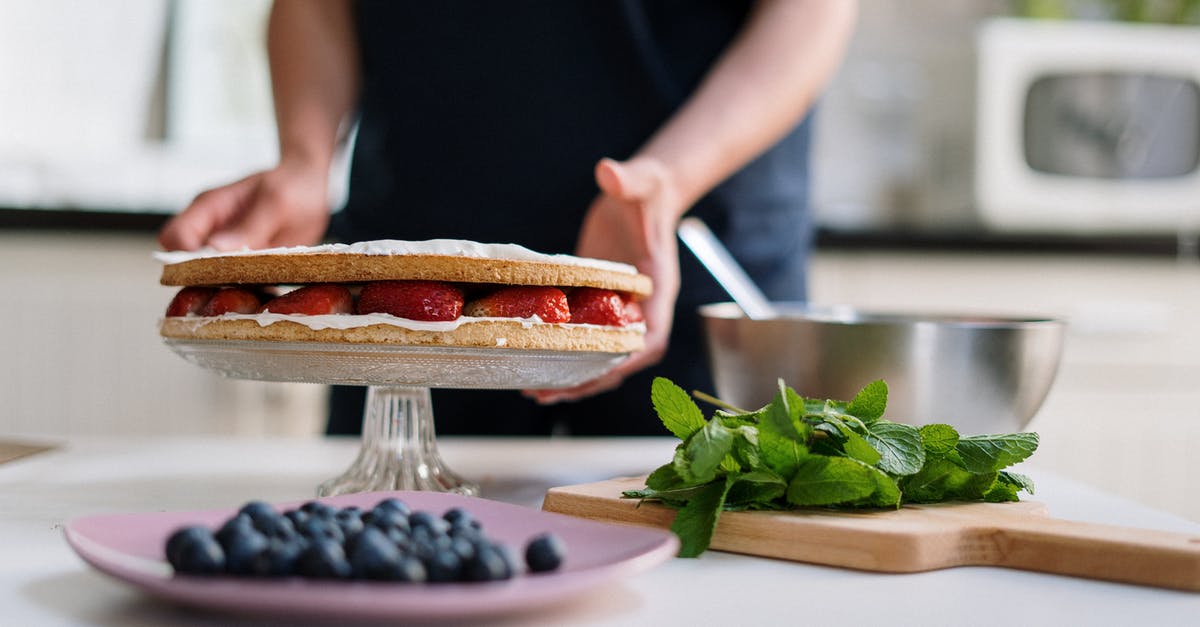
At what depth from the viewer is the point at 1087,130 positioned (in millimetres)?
2582

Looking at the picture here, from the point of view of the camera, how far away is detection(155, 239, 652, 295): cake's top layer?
75 cm

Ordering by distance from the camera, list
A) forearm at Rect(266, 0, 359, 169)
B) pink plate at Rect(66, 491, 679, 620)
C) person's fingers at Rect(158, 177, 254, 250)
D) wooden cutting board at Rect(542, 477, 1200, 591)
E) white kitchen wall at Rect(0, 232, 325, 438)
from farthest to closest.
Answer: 1. white kitchen wall at Rect(0, 232, 325, 438)
2. forearm at Rect(266, 0, 359, 169)
3. person's fingers at Rect(158, 177, 254, 250)
4. wooden cutting board at Rect(542, 477, 1200, 591)
5. pink plate at Rect(66, 491, 679, 620)

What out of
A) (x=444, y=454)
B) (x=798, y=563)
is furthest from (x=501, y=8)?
(x=798, y=563)

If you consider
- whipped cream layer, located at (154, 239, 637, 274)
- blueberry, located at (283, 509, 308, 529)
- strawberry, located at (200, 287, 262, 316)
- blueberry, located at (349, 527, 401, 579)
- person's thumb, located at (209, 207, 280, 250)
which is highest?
person's thumb, located at (209, 207, 280, 250)

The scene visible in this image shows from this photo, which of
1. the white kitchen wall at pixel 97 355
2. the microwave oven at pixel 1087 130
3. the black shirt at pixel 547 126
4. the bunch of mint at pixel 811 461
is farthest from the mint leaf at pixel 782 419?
the microwave oven at pixel 1087 130

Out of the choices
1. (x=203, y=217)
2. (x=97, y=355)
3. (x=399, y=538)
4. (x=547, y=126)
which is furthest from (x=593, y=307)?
(x=97, y=355)

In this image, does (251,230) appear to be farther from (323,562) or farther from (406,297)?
(323,562)

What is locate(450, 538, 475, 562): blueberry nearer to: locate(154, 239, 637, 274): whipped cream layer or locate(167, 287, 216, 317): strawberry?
locate(154, 239, 637, 274): whipped cream layer

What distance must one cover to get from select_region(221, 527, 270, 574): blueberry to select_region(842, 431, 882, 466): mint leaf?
13.7 inches

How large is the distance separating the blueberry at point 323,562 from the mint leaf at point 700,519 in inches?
8.7

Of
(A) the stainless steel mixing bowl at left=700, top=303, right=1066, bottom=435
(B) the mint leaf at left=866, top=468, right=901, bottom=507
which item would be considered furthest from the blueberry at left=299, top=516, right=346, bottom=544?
(A) the stainless steel mixing bowl at left=700, top=303, right=1066, bottom=435

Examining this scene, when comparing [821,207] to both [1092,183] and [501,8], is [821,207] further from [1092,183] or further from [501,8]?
[501,8]

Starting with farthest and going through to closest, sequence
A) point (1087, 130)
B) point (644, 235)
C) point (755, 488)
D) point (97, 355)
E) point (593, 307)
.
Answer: point (1087, 130) < point (97, 355) < point (644, 235) < point (593, 307) < point (755, 488)

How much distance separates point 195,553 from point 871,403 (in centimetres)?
43
